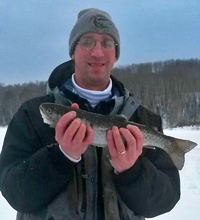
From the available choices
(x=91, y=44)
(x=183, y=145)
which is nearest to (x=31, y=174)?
(x=91, y=44)

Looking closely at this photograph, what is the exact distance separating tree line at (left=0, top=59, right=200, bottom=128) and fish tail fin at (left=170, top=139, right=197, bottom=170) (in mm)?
50870

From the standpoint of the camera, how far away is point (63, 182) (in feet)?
6.57

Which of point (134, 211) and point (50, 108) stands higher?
point (50, 108)

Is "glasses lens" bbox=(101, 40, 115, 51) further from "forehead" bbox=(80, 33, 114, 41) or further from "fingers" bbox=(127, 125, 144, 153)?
"fingers" bbox=(127, 125, 144, 153)

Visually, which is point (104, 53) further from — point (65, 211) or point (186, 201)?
point (186, 201)

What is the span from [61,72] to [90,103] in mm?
527

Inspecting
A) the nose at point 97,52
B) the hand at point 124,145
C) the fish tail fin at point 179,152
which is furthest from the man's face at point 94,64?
the fish tail fin at point 179,152

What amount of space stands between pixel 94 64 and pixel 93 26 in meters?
0.37

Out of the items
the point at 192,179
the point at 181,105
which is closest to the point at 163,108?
the point at 181,105

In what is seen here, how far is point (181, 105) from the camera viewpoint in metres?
Answer: 61.1

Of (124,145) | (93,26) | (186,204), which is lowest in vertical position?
(186,204)

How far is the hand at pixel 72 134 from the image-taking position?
75.1 inches

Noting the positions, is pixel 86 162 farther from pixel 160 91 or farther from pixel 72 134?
pixel 160 91

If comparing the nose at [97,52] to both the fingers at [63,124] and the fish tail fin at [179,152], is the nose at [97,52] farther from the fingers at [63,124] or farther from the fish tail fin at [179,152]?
the fish tail fin at [179,152]
